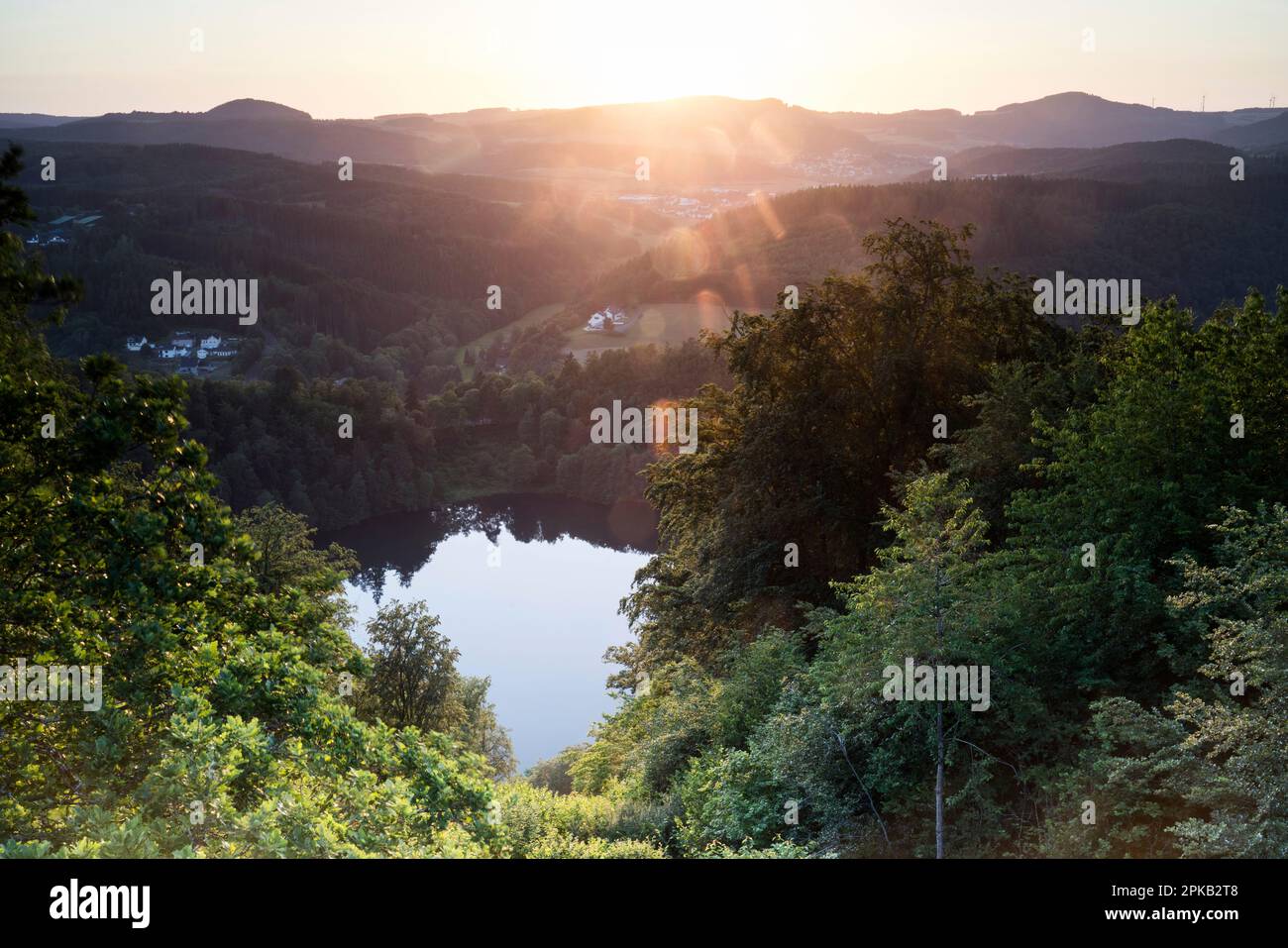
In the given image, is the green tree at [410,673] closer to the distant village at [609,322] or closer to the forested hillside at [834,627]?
the forested hillside at [834,627]

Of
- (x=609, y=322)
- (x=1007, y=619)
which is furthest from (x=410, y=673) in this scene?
(x=609, y=322)

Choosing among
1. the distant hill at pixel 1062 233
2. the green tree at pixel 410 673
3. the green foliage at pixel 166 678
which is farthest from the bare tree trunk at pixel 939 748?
the distant hill at pixel 1062 233

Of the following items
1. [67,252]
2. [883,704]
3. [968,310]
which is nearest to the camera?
[883,704]

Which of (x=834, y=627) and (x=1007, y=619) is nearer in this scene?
(x=1007, y=619)

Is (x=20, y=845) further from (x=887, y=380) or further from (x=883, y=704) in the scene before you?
(x=887, y=380)

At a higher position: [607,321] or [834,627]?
[607,321]

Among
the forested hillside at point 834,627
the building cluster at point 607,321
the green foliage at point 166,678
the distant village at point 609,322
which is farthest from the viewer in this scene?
the building cluster at point 607,321

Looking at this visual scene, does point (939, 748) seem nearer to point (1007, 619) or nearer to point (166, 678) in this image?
point (1007, 619)
